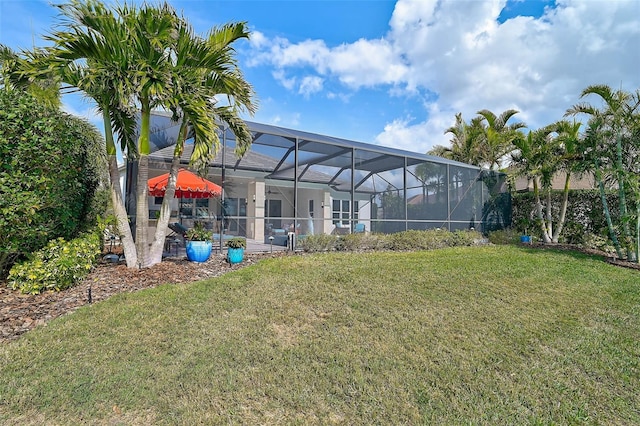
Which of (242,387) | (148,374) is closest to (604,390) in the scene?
(242,387)

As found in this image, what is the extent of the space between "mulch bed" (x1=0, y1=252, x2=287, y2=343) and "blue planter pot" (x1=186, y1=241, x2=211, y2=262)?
0.49 feet

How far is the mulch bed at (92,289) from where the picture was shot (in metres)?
3.75

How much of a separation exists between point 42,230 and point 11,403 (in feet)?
10.5

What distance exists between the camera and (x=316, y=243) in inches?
348

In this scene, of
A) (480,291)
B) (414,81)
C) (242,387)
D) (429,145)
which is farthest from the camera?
(429,145)

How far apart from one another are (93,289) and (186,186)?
3.26m

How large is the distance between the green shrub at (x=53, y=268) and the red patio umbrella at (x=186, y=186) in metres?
2.47

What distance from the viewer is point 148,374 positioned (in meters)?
2.79

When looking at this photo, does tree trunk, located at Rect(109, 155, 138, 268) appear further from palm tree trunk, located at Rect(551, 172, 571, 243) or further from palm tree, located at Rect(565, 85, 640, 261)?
palm tree trunk, located at Rect(551, 172, 571, 243)

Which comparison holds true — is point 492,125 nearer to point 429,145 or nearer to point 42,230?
point 429,145

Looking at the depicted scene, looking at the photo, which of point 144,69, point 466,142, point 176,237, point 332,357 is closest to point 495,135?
point 466,142

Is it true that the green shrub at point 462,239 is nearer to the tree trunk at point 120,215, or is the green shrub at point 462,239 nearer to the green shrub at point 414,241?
the green shrub at point 414,241

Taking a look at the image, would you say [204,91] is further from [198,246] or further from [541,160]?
[541,160]

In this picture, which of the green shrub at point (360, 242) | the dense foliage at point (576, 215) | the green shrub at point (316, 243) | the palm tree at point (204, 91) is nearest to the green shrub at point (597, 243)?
the dense foliage at point (576, 215)
